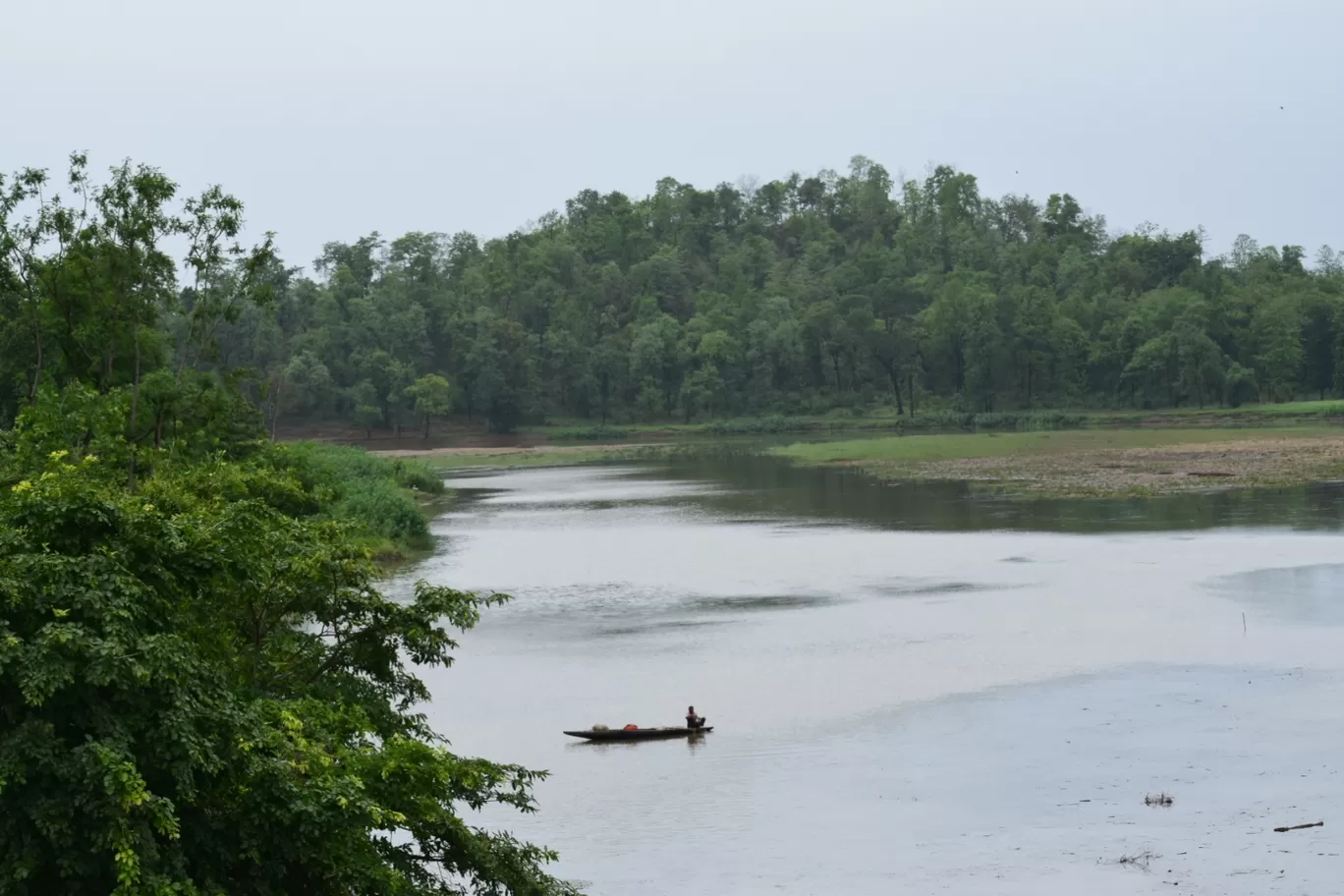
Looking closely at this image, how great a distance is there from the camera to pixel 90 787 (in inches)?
407

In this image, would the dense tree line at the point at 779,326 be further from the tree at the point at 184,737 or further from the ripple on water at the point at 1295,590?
the tree at the point at 184,737

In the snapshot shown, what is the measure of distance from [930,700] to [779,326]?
11739 cm

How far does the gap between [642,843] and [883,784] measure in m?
4.07

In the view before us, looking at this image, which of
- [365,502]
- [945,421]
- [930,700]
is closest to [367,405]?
[945,421]

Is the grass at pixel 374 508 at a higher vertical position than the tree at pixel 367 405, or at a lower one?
lower

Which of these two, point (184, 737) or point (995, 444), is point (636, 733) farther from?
point (995, 444)

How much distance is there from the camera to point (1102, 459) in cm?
7725

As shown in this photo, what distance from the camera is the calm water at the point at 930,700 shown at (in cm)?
1908

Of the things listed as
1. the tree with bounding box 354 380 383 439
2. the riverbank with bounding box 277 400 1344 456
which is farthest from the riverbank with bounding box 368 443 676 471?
the tree with bounding box 354 380 383 439

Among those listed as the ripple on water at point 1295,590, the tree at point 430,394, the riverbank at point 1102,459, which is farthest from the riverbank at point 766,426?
the ripple on water at point 1295,590

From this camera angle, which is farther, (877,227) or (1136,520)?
(877,227)

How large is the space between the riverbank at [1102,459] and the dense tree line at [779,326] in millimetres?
24932

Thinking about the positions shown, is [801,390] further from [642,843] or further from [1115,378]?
[642,843]

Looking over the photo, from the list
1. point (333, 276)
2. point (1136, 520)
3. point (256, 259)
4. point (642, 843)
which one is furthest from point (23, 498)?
point (333, 276)
